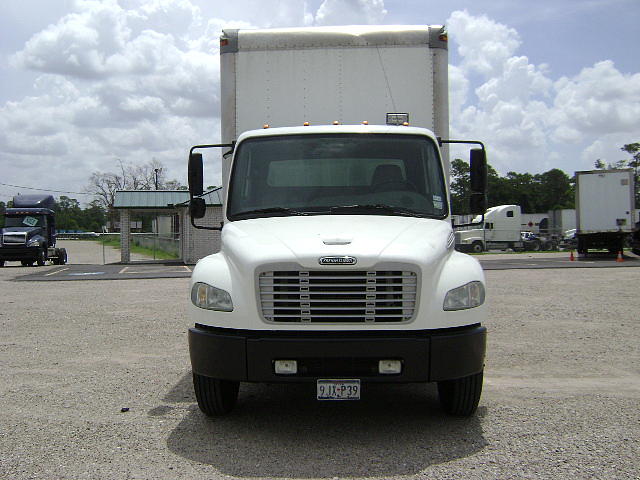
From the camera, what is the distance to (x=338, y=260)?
4703mm

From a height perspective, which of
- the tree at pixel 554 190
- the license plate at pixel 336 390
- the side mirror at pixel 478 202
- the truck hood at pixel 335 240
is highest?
the tree at pixel 554 190

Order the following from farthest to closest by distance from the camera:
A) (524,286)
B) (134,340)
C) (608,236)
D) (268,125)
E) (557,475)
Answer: (608,236) → (524,286) → (134,340) → (268,125) → (557,475)

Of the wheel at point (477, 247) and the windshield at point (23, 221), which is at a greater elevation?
the windshield at point (23, 221)

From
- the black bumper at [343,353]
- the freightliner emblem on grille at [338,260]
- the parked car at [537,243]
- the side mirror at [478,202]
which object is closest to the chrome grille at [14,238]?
the side mirror at [478,202]

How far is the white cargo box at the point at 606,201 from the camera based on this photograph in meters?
30.4

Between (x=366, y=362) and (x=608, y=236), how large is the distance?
29690mm

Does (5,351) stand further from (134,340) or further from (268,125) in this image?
(268,125)

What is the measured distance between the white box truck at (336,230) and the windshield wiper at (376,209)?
1 cm

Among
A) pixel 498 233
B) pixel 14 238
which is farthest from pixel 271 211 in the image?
pixel 498 233

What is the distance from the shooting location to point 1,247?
31812 millimetres

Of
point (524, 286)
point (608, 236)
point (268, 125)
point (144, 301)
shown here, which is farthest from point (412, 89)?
point (608, 236)

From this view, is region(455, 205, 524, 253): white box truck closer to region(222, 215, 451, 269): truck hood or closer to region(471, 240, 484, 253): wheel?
region(471, 240, 484, 253): wheel

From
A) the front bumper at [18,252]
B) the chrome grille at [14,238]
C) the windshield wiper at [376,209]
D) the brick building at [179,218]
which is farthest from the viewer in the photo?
the front bumper at [18,252]

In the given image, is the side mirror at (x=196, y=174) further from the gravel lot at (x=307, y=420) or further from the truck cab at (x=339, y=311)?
the gravel lot at (x=307, y=420)
